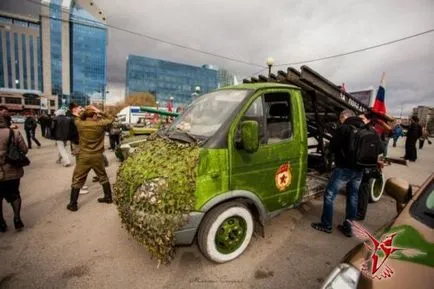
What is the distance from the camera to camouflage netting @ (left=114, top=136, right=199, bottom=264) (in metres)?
2.93

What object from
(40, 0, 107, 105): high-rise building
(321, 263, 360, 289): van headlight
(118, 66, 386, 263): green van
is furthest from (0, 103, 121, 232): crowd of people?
(40, 0, 107, 105): high-rise building

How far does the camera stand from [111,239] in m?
4.10

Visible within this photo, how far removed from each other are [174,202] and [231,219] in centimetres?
92

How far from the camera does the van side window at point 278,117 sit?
375cm

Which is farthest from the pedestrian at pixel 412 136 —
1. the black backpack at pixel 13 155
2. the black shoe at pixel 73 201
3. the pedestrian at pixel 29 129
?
the pedestrian at pixel 29 129

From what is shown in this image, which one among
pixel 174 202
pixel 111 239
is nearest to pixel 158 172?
pixel 174 202

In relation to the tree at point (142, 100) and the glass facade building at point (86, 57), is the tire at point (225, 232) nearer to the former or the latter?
the tree at point (142, 100)

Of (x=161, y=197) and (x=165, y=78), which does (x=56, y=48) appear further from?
(x=161, y=197)

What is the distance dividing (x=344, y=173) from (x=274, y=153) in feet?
4.56

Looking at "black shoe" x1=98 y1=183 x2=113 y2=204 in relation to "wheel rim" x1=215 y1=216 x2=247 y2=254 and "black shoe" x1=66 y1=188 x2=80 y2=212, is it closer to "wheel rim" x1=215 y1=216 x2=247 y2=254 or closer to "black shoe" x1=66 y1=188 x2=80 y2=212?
"black shoe" x1=66 y1=188 x2=80 y2=212

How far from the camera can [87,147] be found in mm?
5078

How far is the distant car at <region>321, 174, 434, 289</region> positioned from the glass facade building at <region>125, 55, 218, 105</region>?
363 feet

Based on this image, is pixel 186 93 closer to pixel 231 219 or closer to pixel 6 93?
pixel 6 93

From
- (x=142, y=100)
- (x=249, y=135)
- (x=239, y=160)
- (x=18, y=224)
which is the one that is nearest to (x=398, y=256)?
(x=249, y=135)
